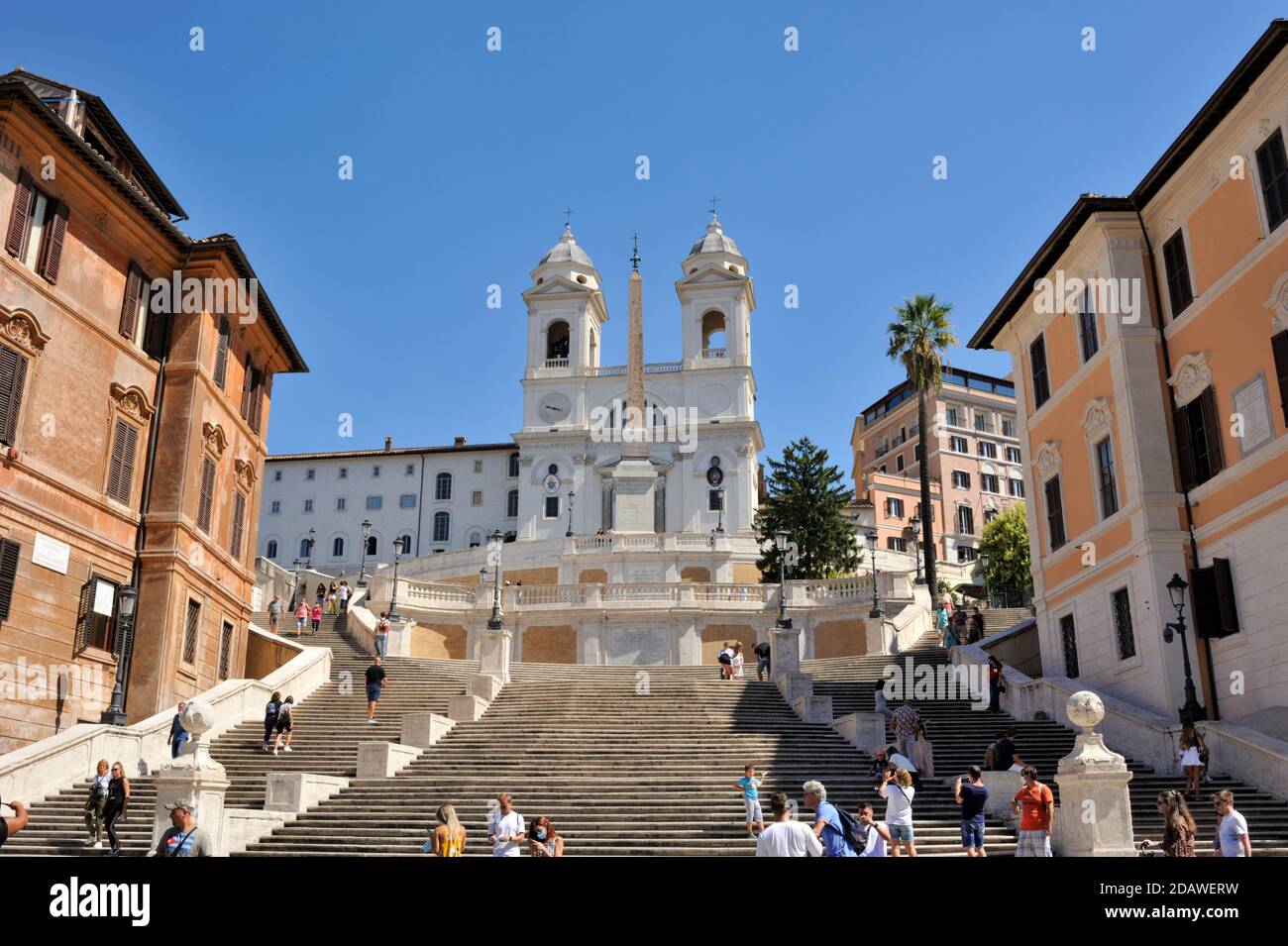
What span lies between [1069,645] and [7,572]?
917 inches

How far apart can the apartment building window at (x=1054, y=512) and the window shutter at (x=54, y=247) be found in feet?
77.1

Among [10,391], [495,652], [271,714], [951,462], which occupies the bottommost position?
[271,714]

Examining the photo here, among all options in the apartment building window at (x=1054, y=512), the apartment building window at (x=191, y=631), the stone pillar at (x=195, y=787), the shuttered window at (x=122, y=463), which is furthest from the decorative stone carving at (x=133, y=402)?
the apartment building window at (x=1054, y=512)

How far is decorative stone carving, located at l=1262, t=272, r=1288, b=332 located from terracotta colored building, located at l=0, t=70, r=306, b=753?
21818 mm

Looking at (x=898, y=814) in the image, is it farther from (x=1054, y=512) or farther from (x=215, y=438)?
(x=215, y=438)

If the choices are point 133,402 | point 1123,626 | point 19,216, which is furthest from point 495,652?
point 1123,626

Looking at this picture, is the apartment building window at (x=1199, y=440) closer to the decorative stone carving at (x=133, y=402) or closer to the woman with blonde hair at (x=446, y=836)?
the woman with blonde hair at (x=446, y=836)

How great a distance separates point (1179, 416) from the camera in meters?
23.9

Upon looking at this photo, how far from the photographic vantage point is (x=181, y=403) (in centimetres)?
2736
